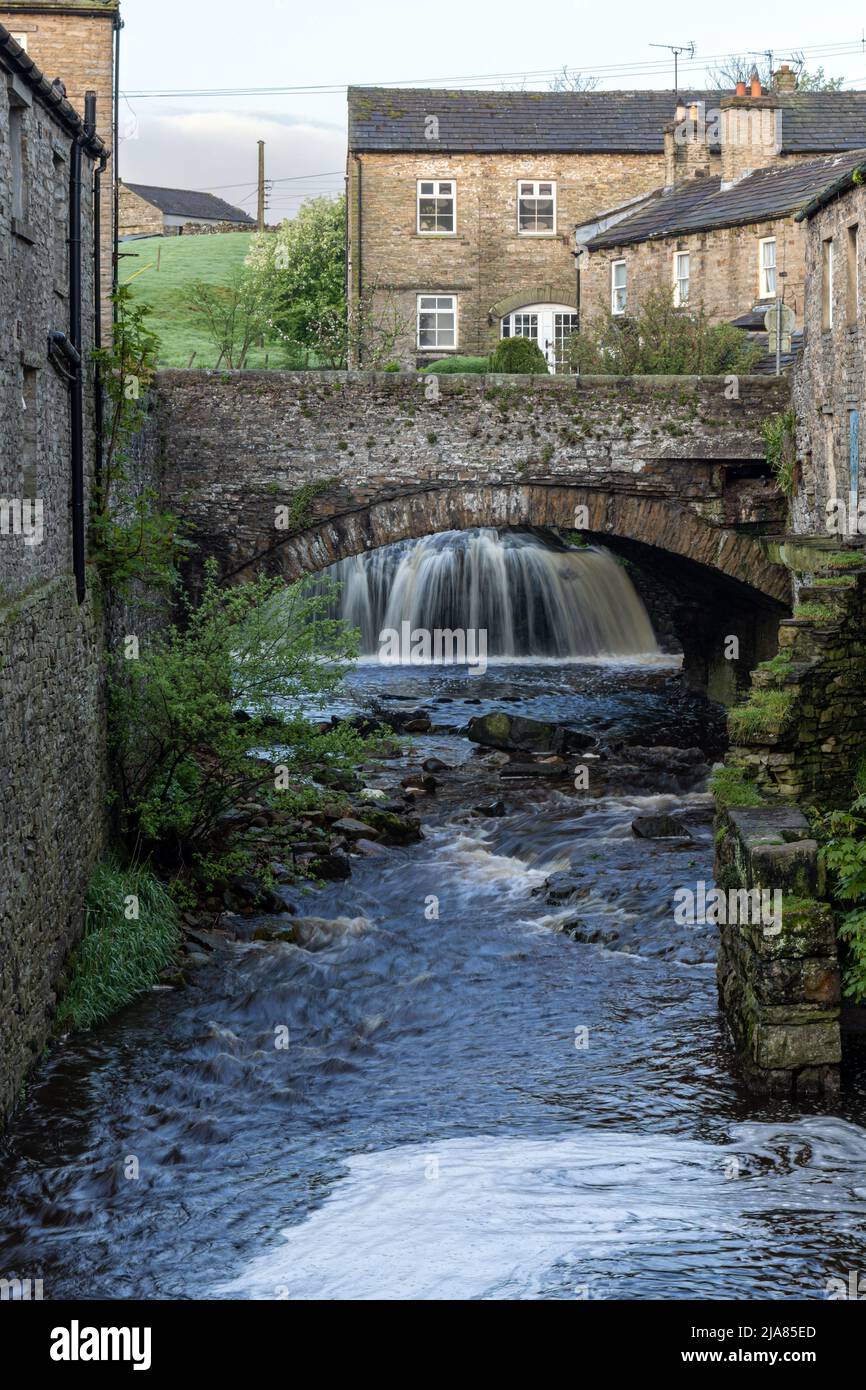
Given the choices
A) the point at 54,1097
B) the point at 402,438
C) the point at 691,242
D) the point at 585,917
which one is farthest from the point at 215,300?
the point at 54,1097

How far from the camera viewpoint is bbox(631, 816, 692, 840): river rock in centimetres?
1895

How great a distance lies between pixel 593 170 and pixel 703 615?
16.9 metres

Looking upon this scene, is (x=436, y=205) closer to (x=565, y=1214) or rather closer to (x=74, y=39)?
(x=74, y=39)

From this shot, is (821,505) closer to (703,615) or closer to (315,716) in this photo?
(703,615)

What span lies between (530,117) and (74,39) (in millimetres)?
19365

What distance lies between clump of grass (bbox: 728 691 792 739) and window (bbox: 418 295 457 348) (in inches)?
1049

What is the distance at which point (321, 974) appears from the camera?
14.7 m

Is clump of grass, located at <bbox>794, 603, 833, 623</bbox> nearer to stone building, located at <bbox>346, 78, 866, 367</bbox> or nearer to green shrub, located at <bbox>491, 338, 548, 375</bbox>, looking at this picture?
green shrub, located at <bbox>491, 338, 548, 375</bbox>

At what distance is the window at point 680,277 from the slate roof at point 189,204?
44.5m

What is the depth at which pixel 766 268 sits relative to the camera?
32.9 meters

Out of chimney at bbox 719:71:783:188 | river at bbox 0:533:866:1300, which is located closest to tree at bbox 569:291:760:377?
chimney at bbox 719:71:783:188

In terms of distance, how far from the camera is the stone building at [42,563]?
36.7 ft

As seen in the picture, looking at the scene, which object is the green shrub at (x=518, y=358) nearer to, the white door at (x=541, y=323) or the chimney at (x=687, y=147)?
the white door at (x=541, y=323)

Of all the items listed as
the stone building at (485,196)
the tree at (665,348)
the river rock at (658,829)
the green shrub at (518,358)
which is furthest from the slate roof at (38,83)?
the stone building at (485,196)
